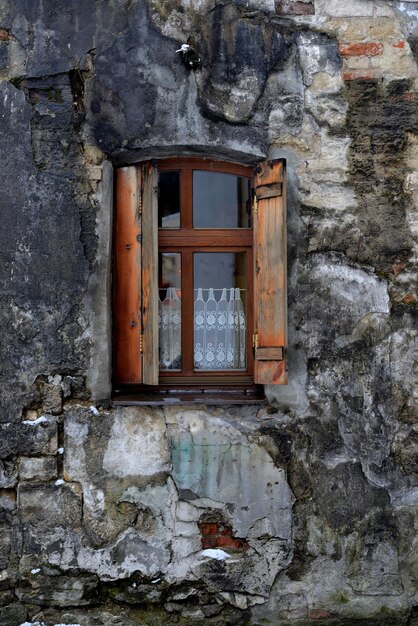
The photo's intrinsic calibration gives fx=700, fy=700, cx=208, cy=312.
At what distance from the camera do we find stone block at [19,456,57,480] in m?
4.04

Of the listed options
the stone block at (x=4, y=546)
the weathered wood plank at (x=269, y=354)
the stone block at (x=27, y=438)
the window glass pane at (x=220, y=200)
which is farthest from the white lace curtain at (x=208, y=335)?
the stone block at (x=4, y=546)

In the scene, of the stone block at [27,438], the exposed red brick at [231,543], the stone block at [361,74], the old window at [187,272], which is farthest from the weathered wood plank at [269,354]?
the stone block at [361,74]

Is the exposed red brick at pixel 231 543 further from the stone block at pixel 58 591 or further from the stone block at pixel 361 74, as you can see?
the stone block at pixel 361 74

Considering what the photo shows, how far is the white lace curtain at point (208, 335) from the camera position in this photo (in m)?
4.31

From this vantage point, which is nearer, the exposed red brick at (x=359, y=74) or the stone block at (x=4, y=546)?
the stone block at (x=4, y=546)

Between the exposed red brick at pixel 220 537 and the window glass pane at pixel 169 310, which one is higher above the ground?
the window glass pane at pixel 169 310

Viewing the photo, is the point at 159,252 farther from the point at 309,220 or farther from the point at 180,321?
the point at 309,220

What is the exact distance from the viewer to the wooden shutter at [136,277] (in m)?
4.14

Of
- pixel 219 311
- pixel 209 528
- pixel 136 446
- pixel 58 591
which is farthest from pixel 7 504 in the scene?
pixel 219 311

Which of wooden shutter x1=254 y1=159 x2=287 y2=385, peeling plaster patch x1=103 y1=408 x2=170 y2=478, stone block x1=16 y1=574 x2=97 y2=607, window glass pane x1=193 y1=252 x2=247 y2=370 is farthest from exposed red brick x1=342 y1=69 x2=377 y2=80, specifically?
stone block x1=16 y1=574 x2=97 y2=607

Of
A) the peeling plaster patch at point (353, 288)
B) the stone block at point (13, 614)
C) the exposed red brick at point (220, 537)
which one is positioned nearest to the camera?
the stone block at point (13, 614)

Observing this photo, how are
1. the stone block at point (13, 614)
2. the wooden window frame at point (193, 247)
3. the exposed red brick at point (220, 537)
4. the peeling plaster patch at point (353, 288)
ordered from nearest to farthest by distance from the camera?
the stone block at point (13, 614)
the exposed red brick at point (220, 537)
the peeling plaster patch at point (353, 288)
the wooden window frame at point (193, 247)

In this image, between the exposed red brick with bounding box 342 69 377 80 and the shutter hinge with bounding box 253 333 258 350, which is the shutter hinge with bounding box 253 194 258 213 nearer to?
the shutter hinge with bounding box 253 333 258 350

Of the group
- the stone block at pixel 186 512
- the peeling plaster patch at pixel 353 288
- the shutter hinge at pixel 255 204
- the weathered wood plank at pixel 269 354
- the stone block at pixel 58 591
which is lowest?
the stone block at pixel 58 591
